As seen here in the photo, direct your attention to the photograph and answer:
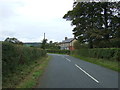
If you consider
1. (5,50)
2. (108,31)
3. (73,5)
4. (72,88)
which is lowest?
(72,88)

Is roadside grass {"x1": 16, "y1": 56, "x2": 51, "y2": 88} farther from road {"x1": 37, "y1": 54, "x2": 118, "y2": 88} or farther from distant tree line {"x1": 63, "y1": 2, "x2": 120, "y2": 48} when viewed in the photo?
distant tree line {"x1": 63, "y1": 2, "x2": 120, "y2": 48}

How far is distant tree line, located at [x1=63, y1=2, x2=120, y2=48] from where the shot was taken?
118 feet

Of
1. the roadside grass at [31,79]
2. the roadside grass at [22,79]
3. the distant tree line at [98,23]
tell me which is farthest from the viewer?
the distant tree line at [98,23]

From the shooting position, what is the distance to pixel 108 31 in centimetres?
3572

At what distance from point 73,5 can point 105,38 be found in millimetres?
12693

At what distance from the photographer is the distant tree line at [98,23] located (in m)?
35.8

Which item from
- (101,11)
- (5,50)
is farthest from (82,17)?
(5,50)

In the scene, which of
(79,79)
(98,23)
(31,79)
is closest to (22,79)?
(31,79)

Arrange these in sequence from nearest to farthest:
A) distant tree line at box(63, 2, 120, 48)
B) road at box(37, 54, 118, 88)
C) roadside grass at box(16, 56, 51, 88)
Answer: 1. roadside grass at box(16, 56, 51, 88)
2. road at box(37, 54, 118, 88)
3. distant tree line at box(63, 2, 120, 48)

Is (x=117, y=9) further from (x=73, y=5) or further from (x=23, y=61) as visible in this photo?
(x=23, y=61)

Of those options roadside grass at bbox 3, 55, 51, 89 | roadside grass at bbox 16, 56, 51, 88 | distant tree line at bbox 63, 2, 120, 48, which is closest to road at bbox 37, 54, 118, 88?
roadside grass at bbox 16, 56, 51, 88

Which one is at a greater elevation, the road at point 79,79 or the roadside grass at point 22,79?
the roadside grass at point 22,79

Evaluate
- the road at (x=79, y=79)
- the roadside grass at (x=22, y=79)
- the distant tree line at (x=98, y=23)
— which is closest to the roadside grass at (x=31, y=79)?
the roadside grass at (x=22, y=79)

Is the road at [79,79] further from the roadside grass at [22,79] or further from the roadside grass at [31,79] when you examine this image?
the roadside grass at [22,79]
